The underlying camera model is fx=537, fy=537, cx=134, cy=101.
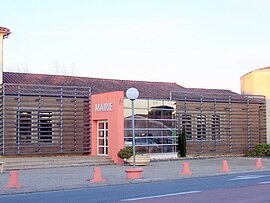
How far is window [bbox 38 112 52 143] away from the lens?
31.7 metres

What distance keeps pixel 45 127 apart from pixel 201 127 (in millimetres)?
11614

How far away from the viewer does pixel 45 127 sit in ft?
104

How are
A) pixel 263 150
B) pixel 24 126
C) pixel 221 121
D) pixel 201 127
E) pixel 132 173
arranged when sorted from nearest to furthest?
1. pixel 132 173
2. pixel 24 126
3. pixel 201 127
4. pixel 263 150
5. pixel 221 121

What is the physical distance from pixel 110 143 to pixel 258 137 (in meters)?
14.3

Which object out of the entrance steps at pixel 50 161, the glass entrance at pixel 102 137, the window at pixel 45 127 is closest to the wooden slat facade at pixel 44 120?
the window at pixel 45 127

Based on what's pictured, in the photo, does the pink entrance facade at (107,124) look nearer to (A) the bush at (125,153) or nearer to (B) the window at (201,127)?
(A) the bush at (125,153)

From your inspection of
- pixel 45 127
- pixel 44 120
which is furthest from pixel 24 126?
pixel 44 120

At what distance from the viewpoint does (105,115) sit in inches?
1282

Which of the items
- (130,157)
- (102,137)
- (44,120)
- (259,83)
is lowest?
(130,157)

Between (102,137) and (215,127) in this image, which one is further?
(215,127)

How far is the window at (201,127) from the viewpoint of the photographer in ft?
124

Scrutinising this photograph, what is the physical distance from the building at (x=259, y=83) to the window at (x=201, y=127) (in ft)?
21.1

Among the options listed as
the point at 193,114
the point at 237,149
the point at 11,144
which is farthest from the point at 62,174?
the point at 237,149

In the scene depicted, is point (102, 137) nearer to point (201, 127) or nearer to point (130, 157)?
point (130, 157)
